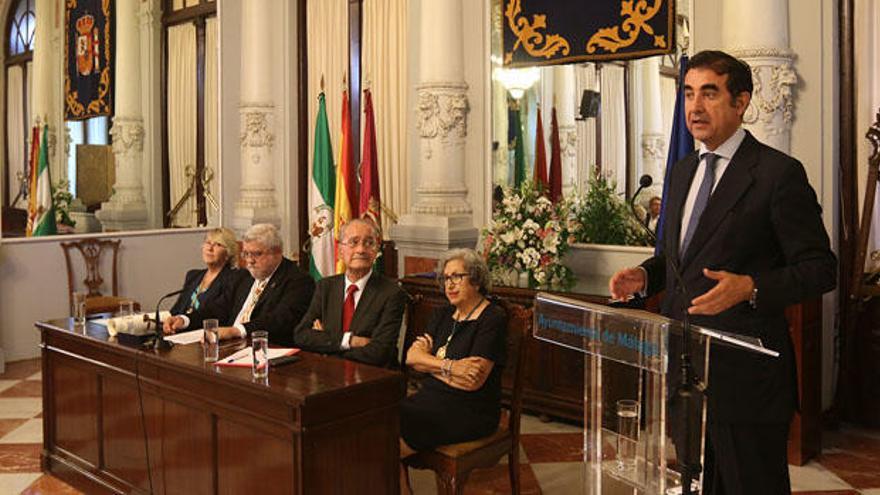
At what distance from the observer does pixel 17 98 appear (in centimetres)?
1285

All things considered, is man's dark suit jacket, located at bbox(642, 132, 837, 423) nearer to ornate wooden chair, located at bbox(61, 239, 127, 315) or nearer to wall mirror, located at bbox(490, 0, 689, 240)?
wall mirror, located at bbox(490, 0, 689, 240)

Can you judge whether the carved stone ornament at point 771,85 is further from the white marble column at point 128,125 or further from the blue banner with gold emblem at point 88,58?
the blue banner with gold emblem at point 88,58

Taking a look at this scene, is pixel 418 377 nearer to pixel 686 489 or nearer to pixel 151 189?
pixel 686 489

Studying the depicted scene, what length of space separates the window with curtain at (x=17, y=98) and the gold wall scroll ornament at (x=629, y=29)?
32.0 ft

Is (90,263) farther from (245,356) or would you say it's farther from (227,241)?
(245,356)

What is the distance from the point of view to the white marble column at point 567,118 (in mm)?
6148

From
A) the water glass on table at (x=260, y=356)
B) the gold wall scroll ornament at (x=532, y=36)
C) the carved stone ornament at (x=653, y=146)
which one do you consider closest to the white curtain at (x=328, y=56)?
the gold wall scroll ornament at (x=532, y=36)

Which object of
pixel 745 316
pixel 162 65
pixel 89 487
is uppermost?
pixel 162 65

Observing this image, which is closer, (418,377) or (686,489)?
(686,489)

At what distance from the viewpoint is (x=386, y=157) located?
7699mm

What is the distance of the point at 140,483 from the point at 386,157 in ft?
14.5

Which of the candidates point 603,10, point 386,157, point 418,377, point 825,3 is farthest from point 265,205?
point 825,3

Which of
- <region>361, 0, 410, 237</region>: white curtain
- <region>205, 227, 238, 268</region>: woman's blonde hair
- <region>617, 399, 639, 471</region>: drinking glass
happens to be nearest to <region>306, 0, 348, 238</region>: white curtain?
<region>361, 0, 410, 237</region>: white curtain

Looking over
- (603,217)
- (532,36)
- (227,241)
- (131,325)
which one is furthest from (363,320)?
(532,36)
